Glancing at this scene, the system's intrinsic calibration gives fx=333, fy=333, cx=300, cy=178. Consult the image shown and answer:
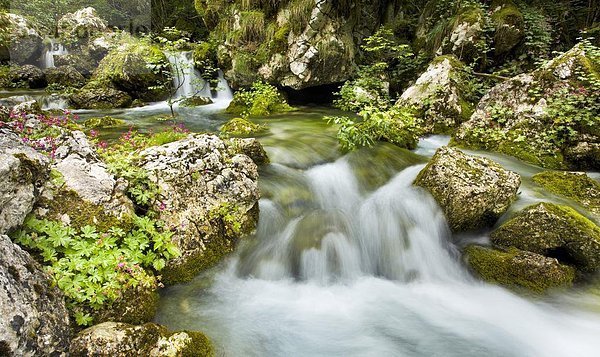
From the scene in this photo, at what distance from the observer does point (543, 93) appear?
7.83 m

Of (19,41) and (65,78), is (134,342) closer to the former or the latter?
(65,78)

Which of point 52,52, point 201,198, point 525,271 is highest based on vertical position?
point 52,52

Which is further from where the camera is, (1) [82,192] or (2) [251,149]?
(2) [251,149]

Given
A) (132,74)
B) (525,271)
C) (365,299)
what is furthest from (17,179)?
(132,74)

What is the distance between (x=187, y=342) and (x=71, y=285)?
3.54ft

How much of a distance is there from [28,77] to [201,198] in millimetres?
15671

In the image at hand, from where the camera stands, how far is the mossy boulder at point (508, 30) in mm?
10680

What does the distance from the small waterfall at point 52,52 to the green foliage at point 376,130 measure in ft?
58.0

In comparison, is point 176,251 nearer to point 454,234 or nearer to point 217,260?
point 217,260

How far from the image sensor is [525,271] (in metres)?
4.09

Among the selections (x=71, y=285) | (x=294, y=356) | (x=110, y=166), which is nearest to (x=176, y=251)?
(x=71, y=285)

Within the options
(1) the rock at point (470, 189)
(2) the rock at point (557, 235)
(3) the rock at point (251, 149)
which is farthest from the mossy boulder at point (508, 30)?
(3) the rock at point (251, 149)

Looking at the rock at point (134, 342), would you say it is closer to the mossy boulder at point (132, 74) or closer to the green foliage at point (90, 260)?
the green foliage at point (90, 260)

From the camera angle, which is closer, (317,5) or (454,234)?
(454,234)
